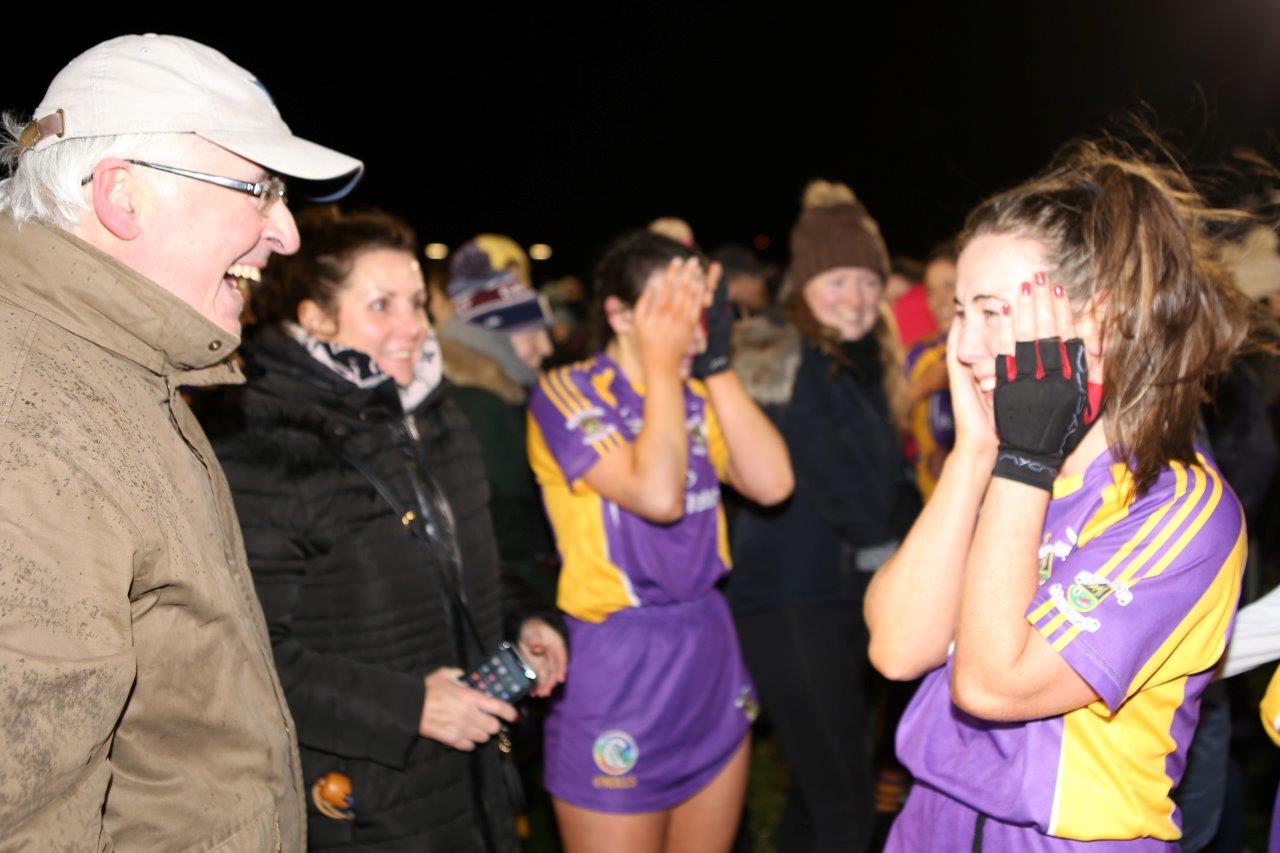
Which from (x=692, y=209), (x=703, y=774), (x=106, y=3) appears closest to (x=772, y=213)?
(x=692, y=209)

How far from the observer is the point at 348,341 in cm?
243

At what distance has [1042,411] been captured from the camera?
4.83 ft

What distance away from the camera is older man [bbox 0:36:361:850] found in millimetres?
1104

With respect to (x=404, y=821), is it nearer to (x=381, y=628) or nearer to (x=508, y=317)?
(x=381, y=628)

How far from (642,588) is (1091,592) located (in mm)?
1517

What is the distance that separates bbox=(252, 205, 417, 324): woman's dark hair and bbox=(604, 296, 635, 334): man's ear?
745mm

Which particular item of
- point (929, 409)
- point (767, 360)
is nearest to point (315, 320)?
point (767, 360)

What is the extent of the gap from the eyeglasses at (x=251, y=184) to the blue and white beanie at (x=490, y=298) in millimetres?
2799

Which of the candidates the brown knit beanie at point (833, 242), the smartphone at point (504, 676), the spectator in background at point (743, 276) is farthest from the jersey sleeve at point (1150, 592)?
the spectator in background at point (743, 276)

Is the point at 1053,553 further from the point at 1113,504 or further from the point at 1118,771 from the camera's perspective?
the point at 1118,771

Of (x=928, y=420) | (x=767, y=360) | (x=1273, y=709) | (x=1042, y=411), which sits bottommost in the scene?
(x=928, y=420)

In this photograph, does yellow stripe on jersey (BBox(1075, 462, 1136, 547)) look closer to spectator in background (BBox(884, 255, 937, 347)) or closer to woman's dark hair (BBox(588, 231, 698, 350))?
woman's dark hair (BBox(588, 231, 698, 350))

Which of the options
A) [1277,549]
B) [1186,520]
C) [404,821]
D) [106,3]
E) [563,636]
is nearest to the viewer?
[1186,520]

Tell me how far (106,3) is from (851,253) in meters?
7.98
